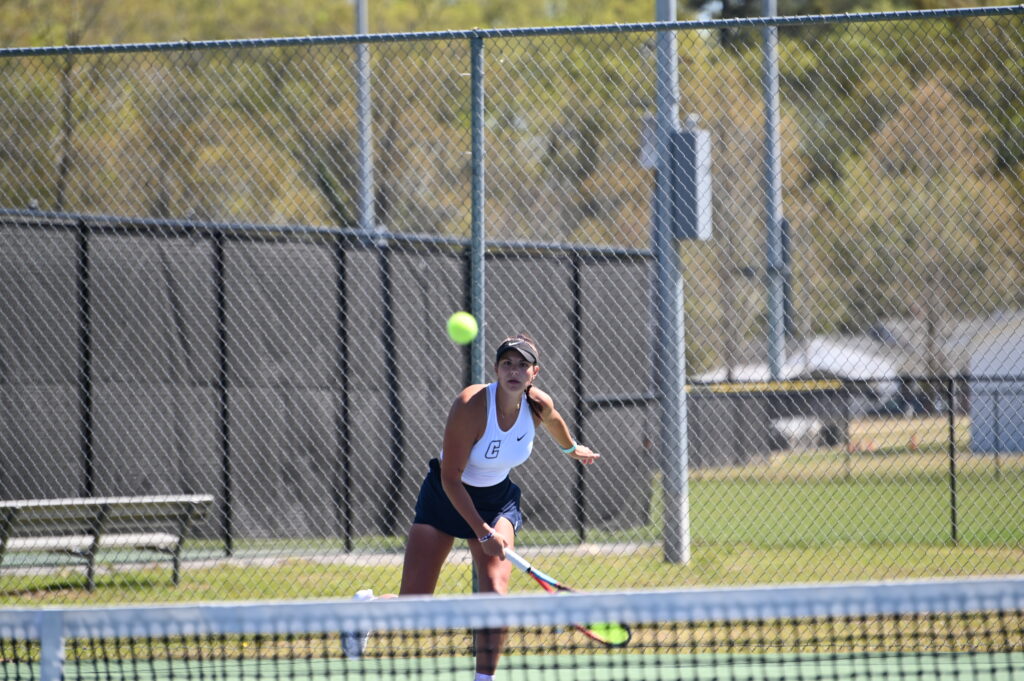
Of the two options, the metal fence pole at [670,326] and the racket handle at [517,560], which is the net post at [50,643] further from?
the metal fence pole at [670,326]

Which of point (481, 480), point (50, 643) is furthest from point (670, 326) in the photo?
point (50, 643)

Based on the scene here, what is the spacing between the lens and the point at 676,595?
117 inches

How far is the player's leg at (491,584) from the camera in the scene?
13.9ft

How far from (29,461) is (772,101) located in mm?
5293

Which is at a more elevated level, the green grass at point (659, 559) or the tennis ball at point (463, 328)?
the tennis ball at point (463, 328)

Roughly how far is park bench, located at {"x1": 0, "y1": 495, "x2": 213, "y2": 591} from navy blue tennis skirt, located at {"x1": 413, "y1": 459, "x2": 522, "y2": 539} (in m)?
2.86

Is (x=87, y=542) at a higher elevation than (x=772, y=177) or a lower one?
lower

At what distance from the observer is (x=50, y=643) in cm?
295

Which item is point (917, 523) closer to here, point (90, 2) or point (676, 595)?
point (676, 595)

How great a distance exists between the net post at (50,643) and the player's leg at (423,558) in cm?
181

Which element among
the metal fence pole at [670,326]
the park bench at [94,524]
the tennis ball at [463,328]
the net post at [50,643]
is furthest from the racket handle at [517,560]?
the park bench at [94,524]

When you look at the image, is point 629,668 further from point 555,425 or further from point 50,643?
point 50,643

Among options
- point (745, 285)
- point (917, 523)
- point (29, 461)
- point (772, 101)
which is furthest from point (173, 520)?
point (745, 285)

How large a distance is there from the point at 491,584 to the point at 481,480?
0.43m
